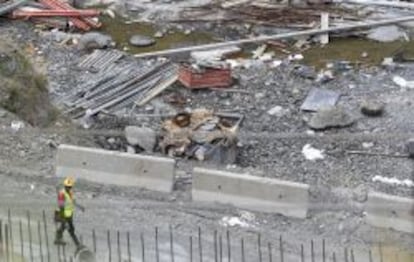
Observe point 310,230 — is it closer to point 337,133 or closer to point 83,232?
point 83,232

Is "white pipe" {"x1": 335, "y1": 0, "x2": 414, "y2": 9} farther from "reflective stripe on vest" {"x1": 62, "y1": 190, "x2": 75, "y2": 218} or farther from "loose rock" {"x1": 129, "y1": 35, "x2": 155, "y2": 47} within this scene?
"reflective stripe on vest" {"x1": 62, "y1": 190, "x2": 75, "y2": 218}

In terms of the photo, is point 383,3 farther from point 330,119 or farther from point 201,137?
point 201,137

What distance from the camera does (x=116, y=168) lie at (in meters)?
12.3

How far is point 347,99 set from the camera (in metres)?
16.9

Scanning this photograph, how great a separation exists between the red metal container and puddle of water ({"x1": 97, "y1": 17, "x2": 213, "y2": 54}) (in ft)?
7.25

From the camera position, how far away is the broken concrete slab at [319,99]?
1653 cm

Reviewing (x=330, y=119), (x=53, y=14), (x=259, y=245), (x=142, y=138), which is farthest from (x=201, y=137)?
(x=53, y=14)

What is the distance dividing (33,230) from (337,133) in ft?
20.4

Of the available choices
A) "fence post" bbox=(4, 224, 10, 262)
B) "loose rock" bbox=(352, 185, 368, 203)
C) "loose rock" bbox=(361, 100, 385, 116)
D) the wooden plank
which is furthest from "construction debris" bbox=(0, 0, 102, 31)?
"fence post" bbox=(4, 224, 10, 262)

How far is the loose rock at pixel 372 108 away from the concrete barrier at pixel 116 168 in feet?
16.2

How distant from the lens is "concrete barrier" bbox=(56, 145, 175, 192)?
12180 millimetres

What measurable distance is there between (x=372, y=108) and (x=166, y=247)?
21.4ft

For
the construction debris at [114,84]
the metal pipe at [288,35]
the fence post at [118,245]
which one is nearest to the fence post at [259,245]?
the fence post at [118,245]

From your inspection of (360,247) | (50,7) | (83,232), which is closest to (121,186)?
(83,232)
